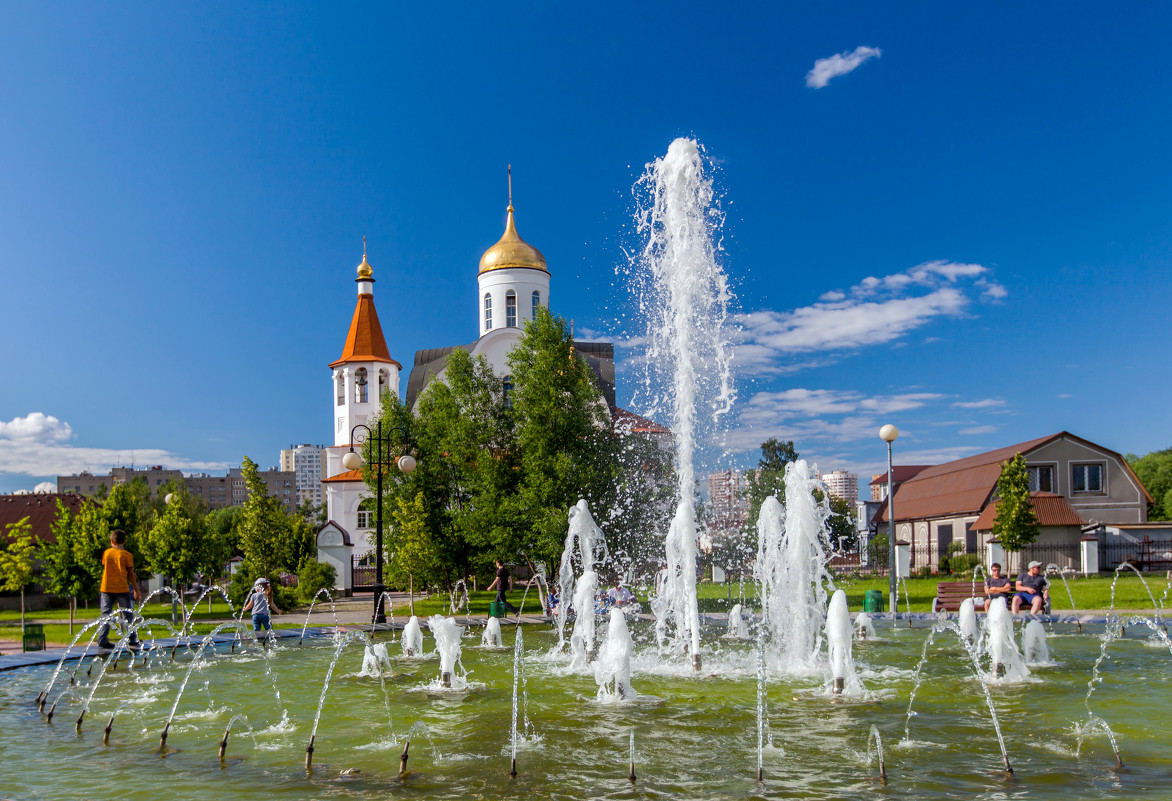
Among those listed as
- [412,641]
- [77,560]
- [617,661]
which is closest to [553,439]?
[412,641]

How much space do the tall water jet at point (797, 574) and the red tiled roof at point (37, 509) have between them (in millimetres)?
37056

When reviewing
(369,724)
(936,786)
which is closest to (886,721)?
(936,786)

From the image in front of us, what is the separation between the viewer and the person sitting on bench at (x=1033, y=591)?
1605 cm

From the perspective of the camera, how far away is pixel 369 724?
8.41m

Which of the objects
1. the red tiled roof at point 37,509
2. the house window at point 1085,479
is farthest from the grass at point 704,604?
the red tiled roof at point 37,509

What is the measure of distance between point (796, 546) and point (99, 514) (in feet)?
68.6

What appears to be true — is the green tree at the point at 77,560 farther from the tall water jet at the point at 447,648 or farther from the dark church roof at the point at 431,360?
the dark church roof at the point at 431,360

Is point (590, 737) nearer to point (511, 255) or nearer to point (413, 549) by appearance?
point (413, 549)

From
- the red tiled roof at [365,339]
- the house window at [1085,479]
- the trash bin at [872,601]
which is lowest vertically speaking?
the trash bin at [872,601]

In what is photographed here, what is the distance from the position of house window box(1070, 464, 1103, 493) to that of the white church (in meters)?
23.2

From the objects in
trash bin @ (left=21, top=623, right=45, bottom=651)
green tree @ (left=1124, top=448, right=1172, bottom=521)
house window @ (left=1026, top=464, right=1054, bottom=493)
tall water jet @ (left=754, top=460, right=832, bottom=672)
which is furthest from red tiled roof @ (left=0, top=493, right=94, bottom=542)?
green tree @ (left=1124, top=448, right=1172, bottom=521)

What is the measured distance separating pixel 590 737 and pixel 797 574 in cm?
553

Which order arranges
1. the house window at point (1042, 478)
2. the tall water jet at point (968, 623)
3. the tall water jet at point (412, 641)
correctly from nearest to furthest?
1. the tall water jet at point (412, 641)
2. the tall water jet at point (968, 623)
3. the house window at point (1042, 478)

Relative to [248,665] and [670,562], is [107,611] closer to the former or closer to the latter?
[248,665]
